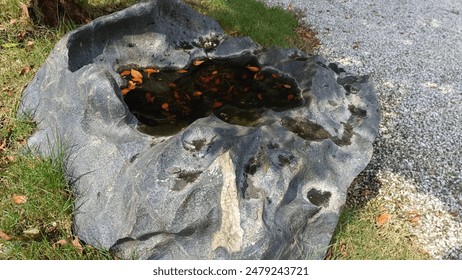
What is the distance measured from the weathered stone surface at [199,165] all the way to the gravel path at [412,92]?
0.77 metres

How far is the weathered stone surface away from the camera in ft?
8.86

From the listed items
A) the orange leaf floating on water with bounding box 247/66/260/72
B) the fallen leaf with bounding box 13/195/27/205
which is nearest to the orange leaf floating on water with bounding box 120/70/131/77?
the orange leaf floating on water with bounding box 247/66/260/72

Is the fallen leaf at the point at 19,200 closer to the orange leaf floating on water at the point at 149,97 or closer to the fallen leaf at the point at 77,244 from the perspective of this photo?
the fallen leaf at the point at 77,244

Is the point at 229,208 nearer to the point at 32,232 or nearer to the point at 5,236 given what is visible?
the point at 32,232

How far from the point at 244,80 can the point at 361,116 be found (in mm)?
1185

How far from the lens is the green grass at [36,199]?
3029 mm

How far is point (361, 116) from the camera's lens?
3854 mm

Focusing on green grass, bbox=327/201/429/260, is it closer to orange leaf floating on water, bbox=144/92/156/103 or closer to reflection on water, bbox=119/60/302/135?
reflection on water, bbox=119/60/302/135

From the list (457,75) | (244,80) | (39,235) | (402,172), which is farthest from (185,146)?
(457,75)

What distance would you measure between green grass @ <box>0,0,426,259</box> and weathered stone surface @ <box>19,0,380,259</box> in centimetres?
13

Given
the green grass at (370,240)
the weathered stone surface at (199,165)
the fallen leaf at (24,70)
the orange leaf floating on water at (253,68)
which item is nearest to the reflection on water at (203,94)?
the orange leaf floating on water at (253,68)

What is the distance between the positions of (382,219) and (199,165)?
6.01 ft

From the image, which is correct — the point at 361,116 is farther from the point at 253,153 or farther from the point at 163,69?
the point at 163,69

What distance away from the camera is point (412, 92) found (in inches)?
214
